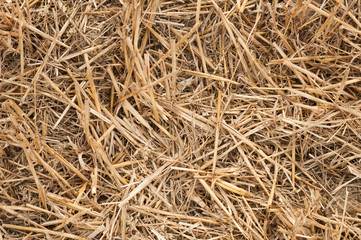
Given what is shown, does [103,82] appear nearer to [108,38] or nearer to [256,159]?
[108,38]

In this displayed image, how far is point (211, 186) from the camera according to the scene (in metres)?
1.70

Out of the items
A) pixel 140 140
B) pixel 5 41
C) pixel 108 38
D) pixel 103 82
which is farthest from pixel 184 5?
pixel 5 41

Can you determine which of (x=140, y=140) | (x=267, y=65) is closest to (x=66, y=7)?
(x=140, y=140)

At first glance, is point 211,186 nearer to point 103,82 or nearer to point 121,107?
point 121,107

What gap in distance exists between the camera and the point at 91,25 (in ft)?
6.09

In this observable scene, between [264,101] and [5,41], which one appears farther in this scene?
[264,101]

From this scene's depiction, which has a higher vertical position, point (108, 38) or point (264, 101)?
point (108, 38)

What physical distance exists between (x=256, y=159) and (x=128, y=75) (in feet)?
2.06

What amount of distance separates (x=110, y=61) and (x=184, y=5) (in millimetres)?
414

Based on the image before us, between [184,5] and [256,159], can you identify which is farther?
[184,5]

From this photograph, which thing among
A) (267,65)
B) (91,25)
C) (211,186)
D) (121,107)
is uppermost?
(91,25)

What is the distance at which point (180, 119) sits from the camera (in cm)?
179

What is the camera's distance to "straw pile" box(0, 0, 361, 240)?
5.45 feet

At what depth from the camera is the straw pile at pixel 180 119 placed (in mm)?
1662
